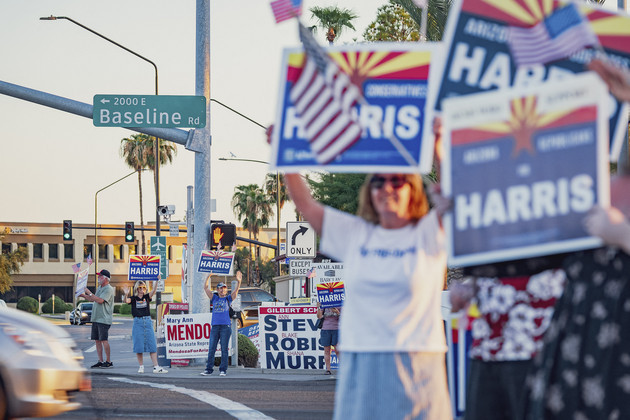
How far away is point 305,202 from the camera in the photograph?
15.7 feet

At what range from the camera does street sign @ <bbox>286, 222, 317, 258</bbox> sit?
23.5 metres

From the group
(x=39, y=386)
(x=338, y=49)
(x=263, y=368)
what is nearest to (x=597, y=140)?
(x=338, y=49)

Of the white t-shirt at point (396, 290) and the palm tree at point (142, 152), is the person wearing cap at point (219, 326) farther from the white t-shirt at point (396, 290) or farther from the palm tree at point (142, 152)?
the palm tree at point (142, 152)

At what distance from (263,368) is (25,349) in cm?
1120

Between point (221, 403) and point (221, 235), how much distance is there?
891cm

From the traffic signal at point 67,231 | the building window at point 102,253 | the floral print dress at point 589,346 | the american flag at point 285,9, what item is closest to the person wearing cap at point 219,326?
the american flag at point 285,9

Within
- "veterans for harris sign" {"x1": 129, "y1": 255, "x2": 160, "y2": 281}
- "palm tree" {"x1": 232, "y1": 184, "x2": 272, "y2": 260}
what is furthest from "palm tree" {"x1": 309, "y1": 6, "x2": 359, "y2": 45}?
"palm tree" {"x1": 232, "y1": 184, "x2": 272, "y2": 260}

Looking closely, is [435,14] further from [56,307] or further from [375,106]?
[56,307]

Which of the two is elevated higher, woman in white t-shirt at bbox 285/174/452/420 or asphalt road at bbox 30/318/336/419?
woman in white t-shirt at bbox 285/174/452/420

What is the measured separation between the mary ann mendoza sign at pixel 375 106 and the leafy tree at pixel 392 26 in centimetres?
3485

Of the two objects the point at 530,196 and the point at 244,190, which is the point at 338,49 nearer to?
the point at 530,196

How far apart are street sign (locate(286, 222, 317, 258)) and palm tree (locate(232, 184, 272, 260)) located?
61136mm

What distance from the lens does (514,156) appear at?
12.7 feet

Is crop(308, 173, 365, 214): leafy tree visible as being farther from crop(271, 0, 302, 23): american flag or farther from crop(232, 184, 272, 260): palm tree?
crop(232, 184, 272, 260): palm tree
